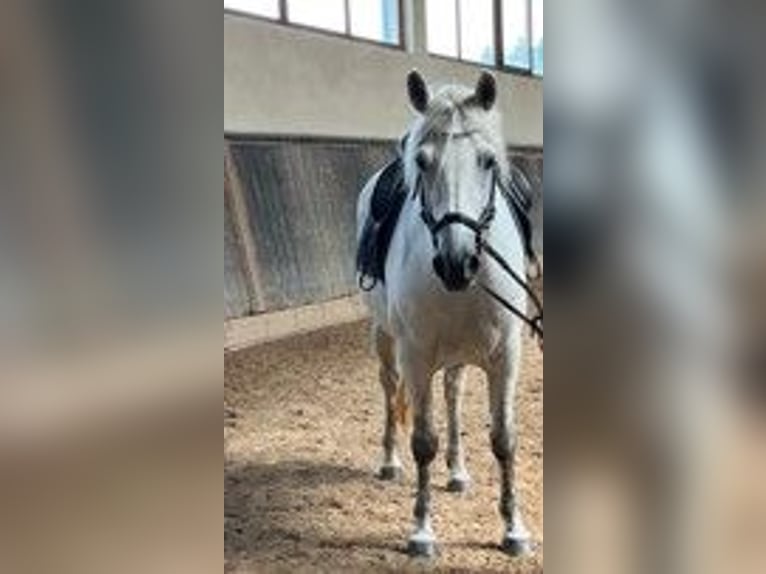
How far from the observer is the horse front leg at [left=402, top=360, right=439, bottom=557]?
101cm

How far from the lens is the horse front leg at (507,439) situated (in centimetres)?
94

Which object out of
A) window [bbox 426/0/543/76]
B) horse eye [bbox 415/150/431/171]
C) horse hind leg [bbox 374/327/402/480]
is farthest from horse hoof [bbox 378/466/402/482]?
window [bbox 426/0/543/76]

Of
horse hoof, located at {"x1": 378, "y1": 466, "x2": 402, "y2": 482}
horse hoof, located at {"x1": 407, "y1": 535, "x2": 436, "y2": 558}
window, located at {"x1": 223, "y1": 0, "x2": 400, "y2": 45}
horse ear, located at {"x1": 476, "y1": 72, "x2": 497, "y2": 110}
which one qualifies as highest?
window, located at {"x1": 223, "y1": 0, "x2": 400, "y2": 45}

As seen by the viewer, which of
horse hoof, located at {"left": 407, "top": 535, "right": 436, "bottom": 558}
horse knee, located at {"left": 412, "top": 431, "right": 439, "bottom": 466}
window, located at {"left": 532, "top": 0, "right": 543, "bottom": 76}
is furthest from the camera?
horse knee, located at {"left": 412, "top": 431, "right": 439, "bottom": 466}

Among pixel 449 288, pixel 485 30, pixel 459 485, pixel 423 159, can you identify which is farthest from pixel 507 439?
pixel 485 30

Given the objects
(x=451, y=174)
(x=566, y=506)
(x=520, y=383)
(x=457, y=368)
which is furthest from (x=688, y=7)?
(x=457, y=368)

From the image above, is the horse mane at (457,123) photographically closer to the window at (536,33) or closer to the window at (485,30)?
the window at (485,30)

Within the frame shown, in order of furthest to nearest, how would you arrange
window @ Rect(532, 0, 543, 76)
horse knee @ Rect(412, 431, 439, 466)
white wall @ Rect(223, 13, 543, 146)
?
1. horse knee @ Rect(412, 431, 439, 466)
2. white wall @ Rect(223, 13, 543, 146)
3. window @ Rect(532, 0, 543, 76)

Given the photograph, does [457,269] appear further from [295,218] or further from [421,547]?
[421,547]

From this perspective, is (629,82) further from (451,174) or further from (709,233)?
(451,174)

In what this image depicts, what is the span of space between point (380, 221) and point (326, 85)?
194mm

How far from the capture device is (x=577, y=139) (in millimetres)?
561

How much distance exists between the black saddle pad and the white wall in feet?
0.20

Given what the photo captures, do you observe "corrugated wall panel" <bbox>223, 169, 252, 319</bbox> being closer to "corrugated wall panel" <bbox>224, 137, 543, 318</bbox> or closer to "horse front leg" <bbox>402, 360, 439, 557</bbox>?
"corrugated wall panel" <bbox>224, 137, 543, 318</bbox>
